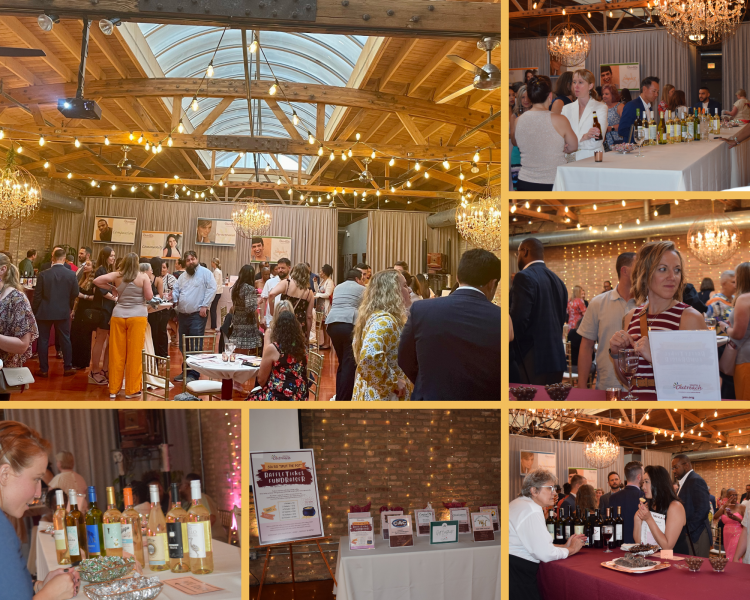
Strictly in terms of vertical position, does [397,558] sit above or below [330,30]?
below

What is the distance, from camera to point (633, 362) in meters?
2.44

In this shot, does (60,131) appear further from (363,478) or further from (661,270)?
(661,270)

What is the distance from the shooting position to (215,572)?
2461 millimetres

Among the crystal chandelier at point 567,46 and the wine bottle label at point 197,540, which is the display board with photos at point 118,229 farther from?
the wine bottle label at point 197,540

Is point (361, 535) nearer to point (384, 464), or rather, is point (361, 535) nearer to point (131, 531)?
point (131, 531)

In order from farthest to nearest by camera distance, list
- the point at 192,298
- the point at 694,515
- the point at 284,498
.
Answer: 1. the point at 192,298
2. the point at 284,498
3. the point at 694,515

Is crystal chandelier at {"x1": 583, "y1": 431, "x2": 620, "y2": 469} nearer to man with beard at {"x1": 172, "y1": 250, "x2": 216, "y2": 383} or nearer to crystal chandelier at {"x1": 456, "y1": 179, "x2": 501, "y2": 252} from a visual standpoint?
crystal chandelier at {"x1": 456, "y1": 179, "x2": 501, "y2": 252}

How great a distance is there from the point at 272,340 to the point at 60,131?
7.94 meters

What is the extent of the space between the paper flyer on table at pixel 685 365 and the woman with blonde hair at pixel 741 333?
0.44 meters

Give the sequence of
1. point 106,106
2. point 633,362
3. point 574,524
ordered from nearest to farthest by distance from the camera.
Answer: point 633,362
point 574,524
point 106,106

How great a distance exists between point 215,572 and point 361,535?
181 cm

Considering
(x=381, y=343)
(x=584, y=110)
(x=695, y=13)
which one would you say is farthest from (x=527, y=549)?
(x=695, y=13)

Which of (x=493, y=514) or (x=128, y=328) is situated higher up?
(x=128, y=328)

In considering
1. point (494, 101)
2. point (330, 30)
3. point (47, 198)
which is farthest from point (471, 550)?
point (47, 198)
